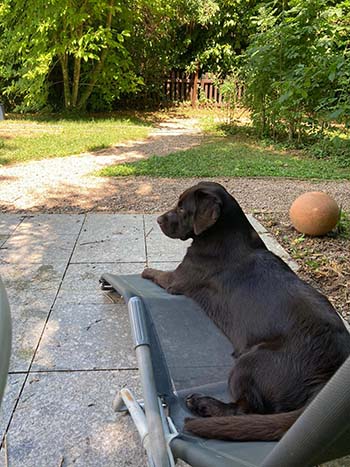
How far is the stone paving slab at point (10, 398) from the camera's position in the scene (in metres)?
1.95

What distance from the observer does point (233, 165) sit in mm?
7422

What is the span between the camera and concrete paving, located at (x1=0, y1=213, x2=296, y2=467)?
1.86 metres

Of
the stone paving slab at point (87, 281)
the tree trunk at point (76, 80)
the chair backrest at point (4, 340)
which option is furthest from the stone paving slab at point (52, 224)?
the tree trunk at point (76, 80)

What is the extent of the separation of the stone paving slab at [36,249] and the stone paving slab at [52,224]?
0.35 ft

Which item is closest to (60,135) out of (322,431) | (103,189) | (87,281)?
(103,189)

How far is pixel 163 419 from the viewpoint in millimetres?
1613

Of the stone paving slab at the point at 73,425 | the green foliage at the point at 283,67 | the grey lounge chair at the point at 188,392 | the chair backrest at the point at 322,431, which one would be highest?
the green foliage at the point at 283,67

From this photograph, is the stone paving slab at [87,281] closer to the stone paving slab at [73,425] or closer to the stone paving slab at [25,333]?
the stone paving slab at [25,333]

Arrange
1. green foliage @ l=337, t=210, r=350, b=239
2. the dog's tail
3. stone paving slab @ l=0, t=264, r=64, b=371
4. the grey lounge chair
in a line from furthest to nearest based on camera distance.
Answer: green foliage @ l=337, t=210, r=350, b=239
stone paving slab @ l=0, t=264, r=64, b=371
the dog's tail
the grey lounge chair

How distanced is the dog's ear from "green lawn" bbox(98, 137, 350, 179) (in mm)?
4160

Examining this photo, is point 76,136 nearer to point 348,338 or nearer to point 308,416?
point 348,338

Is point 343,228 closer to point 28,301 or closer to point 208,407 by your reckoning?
point 28,301

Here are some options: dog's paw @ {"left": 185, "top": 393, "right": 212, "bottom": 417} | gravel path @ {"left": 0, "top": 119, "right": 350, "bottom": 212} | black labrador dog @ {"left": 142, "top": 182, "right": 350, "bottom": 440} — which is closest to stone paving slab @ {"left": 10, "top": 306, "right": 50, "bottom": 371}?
black labrador dog @ {"left": 142, "top": 182, "right": 350, "bottom": 440}

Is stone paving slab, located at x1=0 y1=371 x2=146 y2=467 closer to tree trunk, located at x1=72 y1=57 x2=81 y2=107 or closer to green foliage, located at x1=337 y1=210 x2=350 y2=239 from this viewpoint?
green foliage, located at x1=337 y1=210 x2=350 y2=239
